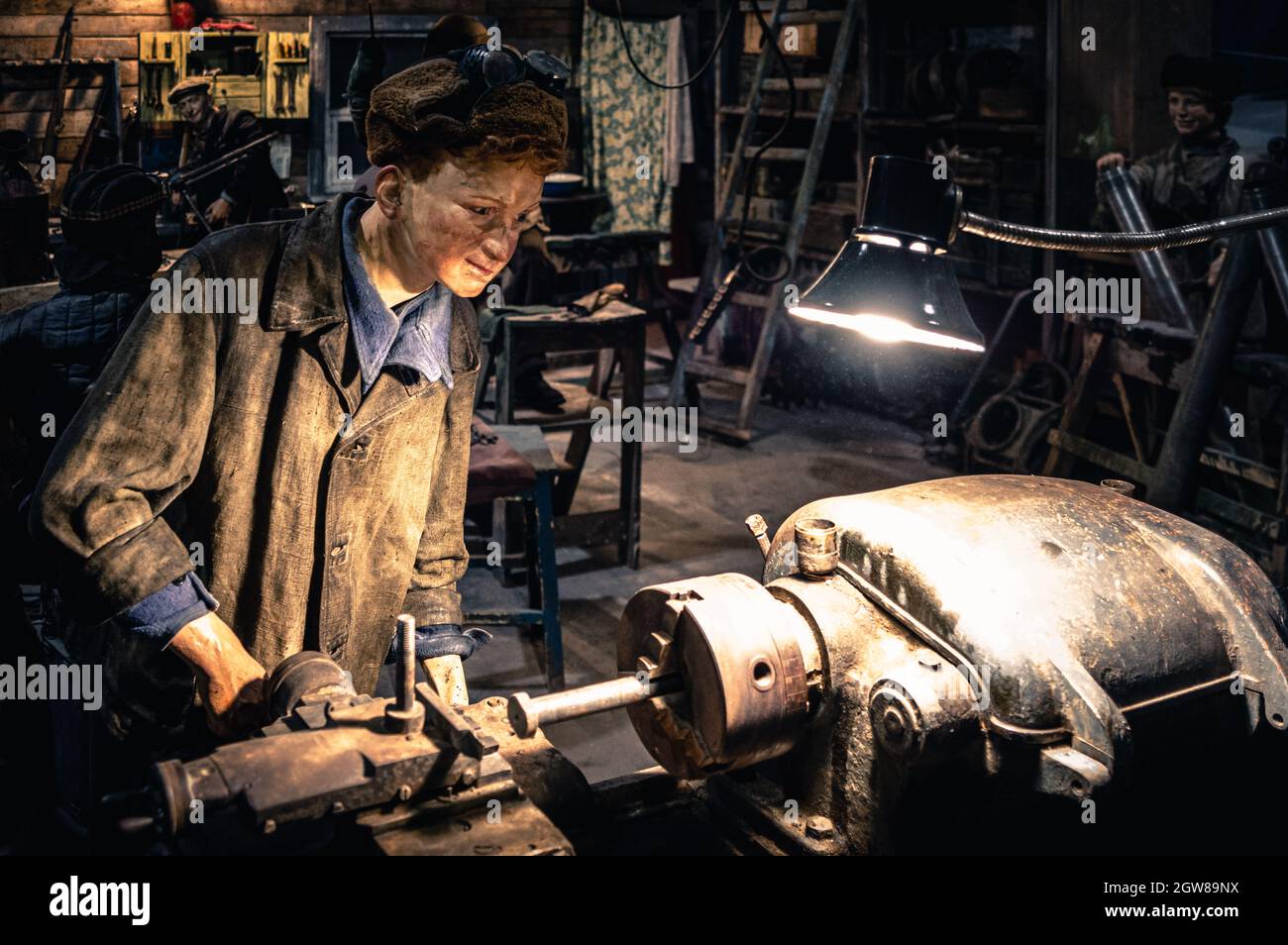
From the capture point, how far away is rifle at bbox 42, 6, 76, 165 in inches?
344

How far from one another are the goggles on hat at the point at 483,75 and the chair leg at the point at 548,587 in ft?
8.63

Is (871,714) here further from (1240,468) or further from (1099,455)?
(1099,455)

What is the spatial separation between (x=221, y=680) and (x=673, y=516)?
459 centimetres

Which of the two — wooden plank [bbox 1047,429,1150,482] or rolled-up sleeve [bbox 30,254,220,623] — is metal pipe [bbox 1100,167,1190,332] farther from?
rolled-up sleeve [bbox 30,254,220,623]

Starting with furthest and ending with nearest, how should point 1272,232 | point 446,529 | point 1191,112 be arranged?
point 1191,112 < point 1272,232 < point 446,529

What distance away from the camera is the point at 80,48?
9.00 meters

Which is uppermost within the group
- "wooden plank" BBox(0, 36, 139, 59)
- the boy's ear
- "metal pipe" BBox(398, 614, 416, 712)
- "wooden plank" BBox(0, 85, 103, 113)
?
"wooden plank" BBox(0, 36, 139, 59)

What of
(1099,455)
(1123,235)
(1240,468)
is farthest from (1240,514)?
(1123,235)

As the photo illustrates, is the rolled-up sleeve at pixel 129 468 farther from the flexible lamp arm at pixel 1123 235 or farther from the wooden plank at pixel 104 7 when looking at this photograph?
the wooden plank at pixel 104 7

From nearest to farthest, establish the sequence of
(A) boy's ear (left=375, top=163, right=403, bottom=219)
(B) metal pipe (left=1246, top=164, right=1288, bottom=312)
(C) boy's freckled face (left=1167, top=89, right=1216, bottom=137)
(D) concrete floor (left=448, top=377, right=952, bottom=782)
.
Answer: (A) boy's ear (left=375, top=163, right=403, bottom=219), (D) concrete floor (left=448, top=377, right=952, bottom=782), (B) metal pipe (left=1246, top=164, right=1288, bottom=312), (C) boy's freckled face (left=1167, top=89, right=1216, bottom=137)

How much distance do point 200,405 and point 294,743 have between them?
601 millimetres

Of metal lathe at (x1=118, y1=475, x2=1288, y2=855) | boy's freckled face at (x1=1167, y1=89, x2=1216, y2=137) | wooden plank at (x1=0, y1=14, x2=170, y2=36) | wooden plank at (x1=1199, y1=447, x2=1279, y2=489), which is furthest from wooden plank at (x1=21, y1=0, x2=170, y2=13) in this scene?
metal lathe at (x1=118, y1=475, x2=1288, y2=855)

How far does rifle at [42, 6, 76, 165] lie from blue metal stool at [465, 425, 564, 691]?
19.4 feet

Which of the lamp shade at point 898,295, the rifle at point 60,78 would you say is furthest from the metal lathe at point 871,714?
the rifle at point 60,78
